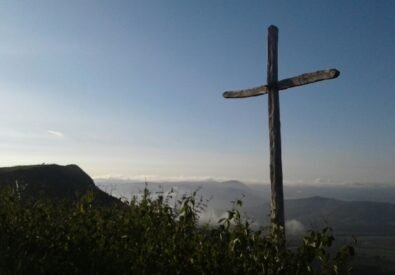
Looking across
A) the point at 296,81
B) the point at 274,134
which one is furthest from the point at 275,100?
the point at 274,134

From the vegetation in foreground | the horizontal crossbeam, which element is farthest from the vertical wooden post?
the vegetation in foreground

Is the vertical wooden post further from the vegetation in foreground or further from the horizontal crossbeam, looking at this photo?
the vegetation in foreground

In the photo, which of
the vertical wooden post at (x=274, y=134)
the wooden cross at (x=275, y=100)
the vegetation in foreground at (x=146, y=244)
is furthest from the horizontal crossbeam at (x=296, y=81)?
the vegetation in foreground at (x=146, y=244)

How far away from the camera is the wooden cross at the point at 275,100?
9311 mm

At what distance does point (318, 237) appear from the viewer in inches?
258

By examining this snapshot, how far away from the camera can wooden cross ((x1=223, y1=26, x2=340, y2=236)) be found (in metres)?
9.31

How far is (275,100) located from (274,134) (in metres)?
0.88

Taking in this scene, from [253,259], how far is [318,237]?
101 centimetres

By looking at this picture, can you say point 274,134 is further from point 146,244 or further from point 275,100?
point 146,244

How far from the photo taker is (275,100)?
10.4 meters

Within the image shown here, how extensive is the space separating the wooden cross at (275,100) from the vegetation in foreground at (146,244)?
1.90 m

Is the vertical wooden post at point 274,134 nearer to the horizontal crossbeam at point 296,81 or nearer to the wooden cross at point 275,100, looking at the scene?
the wooden cross at point 275,100

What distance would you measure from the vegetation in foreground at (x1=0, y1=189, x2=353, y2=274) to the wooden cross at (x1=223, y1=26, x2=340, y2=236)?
1.90 meters

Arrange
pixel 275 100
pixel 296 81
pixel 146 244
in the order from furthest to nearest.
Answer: pixel 275 100, pixel 296 81, pixel 146 244
